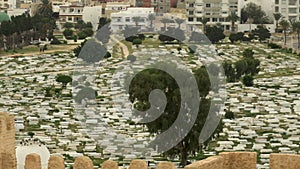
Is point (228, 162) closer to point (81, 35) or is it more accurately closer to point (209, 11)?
point (81, 35)

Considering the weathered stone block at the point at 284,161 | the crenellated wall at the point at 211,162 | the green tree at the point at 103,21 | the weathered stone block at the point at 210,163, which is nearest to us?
the weathered stone block at the point at 210,163

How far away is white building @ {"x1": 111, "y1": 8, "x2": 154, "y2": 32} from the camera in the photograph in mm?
135750

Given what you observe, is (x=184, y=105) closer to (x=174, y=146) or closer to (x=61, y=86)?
(x=174, y=146)

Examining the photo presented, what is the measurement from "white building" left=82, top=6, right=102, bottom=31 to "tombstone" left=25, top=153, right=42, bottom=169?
131 meters

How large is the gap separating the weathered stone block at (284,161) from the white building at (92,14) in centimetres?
13167

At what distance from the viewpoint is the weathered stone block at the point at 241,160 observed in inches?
445

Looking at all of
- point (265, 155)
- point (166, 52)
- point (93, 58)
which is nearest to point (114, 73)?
point (93, 58)

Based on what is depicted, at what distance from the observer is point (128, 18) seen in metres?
138

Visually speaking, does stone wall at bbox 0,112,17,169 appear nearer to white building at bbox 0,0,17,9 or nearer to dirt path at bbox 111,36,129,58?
dirt path at bbox 111,36,129,58

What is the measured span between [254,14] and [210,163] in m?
127

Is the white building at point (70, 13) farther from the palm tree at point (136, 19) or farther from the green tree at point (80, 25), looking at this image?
the palm tree at point (136, 19)

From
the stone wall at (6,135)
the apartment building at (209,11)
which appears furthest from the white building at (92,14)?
the stone wall at (6,135)

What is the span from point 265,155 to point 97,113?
711 inches

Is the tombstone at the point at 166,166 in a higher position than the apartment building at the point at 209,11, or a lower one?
higher
